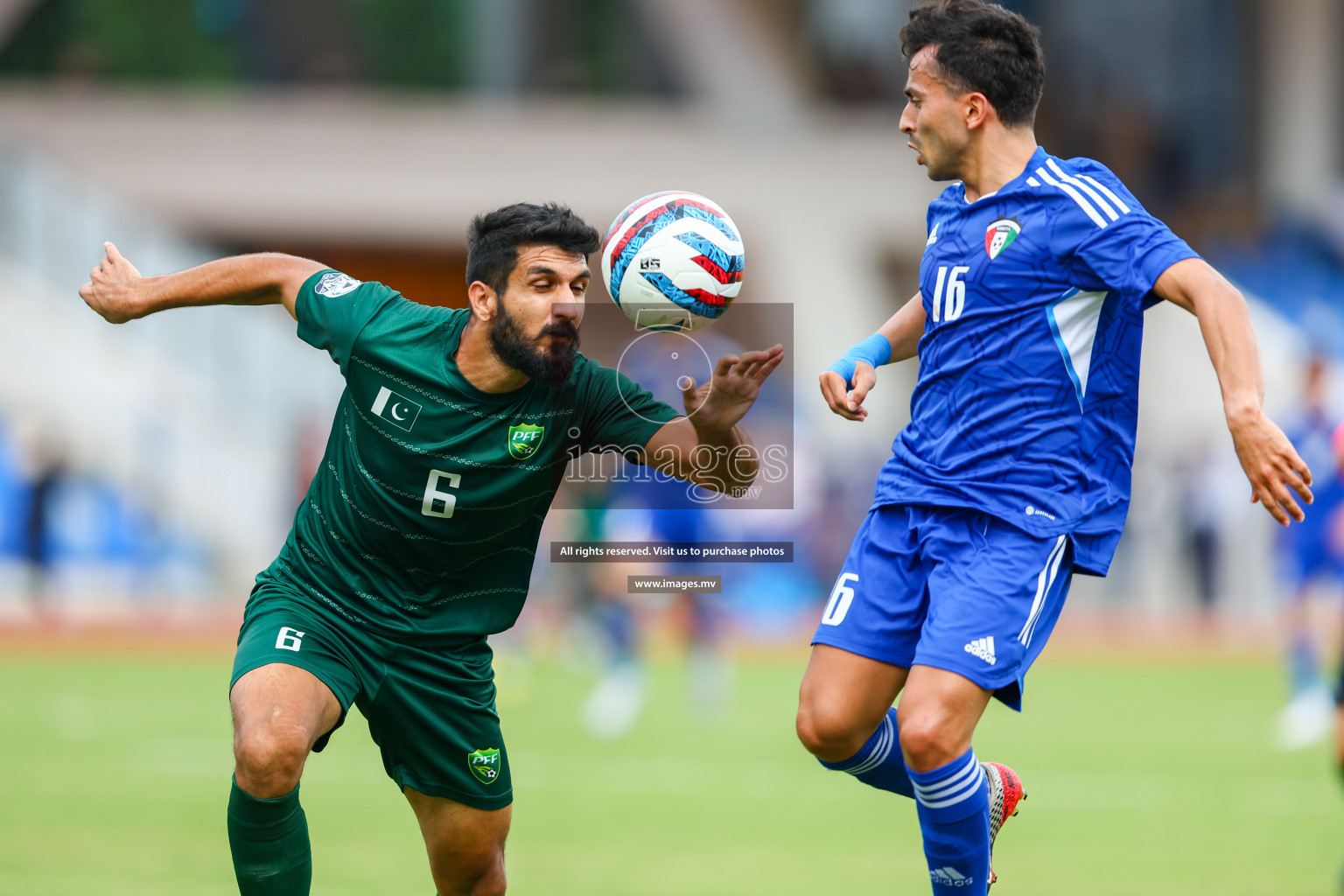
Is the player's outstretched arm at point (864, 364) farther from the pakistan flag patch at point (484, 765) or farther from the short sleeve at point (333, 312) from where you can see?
the pakistan flag patch at point (484, 765)

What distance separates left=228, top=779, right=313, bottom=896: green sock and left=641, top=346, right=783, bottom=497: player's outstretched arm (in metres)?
1.44

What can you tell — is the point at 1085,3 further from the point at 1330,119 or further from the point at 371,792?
the point at 371,792

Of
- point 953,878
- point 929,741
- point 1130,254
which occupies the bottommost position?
point 953,878

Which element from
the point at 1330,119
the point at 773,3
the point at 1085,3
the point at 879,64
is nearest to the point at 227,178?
the point at 773,3

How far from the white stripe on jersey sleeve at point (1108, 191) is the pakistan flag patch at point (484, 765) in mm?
2479

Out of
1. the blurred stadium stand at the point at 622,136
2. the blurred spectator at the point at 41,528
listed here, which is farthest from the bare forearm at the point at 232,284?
the blurred stadium stand at the point at 622,136

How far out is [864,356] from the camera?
15.9ft

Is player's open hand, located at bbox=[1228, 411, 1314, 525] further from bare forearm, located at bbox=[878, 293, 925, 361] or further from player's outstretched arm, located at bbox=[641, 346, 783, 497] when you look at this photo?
bare forearm, located at bbox=[878, 293, 925, 361]

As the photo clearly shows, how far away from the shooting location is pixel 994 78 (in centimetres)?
454

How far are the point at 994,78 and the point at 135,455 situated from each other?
723 inches

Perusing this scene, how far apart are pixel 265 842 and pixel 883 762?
6.08ft

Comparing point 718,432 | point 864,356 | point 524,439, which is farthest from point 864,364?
point 524,439

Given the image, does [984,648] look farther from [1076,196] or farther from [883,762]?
[1076,196]

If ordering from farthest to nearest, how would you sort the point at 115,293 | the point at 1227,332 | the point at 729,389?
the point at 115,293
the point at 729,389
the point at 1227,332
